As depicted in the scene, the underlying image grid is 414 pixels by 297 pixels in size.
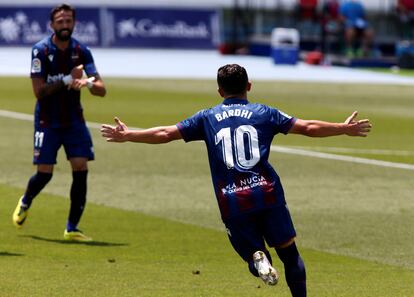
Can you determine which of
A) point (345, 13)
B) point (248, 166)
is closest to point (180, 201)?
point (248, 166)

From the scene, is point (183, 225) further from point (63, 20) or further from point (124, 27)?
point (124, 27)

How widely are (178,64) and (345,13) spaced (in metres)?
7.31

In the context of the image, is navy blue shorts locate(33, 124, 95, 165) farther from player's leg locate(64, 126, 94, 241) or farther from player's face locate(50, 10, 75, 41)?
player's face locate(50, 10, 75, 41)

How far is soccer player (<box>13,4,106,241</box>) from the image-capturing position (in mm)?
13000

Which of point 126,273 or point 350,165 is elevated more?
point 126,273

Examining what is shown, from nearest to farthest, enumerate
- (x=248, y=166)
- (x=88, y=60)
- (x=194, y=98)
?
(x=248, y=166)
(x=88, y=60)
(x=194, y=98)

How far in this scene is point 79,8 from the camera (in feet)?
174

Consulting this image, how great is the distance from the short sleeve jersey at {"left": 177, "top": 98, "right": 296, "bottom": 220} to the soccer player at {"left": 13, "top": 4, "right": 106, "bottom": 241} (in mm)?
4126

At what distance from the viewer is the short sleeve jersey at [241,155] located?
8.86 meters

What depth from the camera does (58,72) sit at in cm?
1309

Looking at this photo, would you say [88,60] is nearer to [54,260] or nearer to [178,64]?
[54,260]

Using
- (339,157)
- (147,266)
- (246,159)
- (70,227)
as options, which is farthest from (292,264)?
(339,157)

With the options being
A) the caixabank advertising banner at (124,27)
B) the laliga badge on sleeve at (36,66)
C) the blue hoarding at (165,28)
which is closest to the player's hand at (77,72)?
the laliga badge on sleeve at (36,66)

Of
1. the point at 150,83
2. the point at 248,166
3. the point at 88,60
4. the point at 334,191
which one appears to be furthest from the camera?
the point at 150,83
